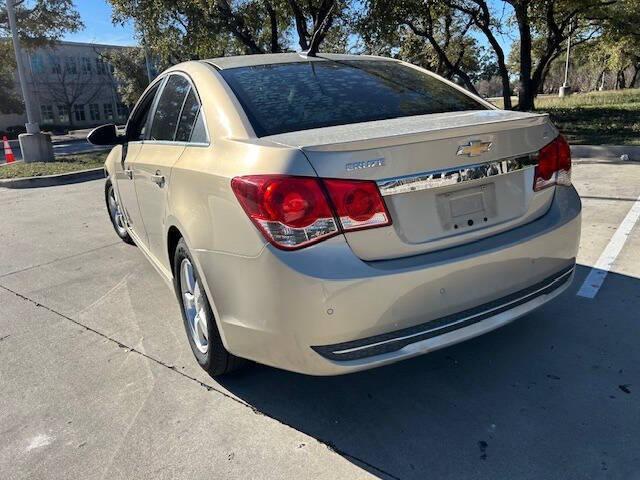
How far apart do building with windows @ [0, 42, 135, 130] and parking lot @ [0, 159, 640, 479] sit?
194 ft

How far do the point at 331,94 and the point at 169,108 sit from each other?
→ 1215mm

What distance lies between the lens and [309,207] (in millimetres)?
2088

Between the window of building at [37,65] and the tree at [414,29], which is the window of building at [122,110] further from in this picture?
the tree at [414,29]

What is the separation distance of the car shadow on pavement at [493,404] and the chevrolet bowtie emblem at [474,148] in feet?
3.95

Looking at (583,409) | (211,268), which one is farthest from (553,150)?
(211,268)

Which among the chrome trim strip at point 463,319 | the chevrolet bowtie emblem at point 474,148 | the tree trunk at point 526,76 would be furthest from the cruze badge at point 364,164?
the tree trunk at point 526,76

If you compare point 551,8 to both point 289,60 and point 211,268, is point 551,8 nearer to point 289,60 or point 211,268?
point 289,60

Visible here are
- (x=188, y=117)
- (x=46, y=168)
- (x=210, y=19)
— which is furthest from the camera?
(x=210, y=19)

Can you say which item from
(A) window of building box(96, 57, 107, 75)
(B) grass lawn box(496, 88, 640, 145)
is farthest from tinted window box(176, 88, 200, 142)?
(A) window of building box(96, 57, 107, 75)

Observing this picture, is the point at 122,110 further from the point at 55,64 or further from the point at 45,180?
the point at 45,180

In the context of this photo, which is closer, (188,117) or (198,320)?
(198,320)

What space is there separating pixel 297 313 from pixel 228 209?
555 millimetres

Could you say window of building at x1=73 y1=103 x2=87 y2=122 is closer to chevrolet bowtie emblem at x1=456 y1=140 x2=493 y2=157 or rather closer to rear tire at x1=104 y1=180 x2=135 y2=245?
rear tire at x1=104 y1=180 x2=135 y2=245

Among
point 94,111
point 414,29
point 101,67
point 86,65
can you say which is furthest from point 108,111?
point 414,29
